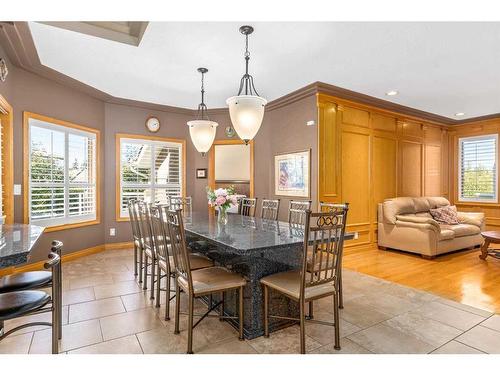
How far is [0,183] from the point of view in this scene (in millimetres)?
3480

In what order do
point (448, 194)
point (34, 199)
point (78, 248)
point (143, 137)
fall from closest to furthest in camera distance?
point (34, 199) → point (78, 248) → point (143, 137) → point (448, 194)

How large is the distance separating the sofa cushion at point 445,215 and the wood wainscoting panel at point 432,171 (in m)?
0.75

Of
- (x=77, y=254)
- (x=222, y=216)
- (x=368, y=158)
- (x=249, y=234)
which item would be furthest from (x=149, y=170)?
(x=368, y=158)

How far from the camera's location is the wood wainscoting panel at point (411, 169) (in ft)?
19.6

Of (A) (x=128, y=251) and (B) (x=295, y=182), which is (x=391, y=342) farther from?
(A) (x=128, y=251)

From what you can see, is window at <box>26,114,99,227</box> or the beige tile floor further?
window at <box>26,114,99,227</box>

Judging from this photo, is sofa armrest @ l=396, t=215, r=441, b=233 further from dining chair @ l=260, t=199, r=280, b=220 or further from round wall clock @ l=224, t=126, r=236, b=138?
round wall clock @ l=224, t=126, r=236, b=138

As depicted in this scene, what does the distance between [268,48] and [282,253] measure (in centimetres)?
222

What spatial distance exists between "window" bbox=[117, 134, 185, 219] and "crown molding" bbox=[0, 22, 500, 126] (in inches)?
26.0

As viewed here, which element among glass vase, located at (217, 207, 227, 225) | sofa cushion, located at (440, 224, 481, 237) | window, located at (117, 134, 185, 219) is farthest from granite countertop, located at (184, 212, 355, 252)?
sofa cushion, located at (440, 224, 481, 237)

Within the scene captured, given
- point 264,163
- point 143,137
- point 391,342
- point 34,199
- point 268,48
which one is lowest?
point 391,342

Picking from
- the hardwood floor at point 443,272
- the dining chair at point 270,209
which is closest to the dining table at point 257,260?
the dining chair at point 270,209

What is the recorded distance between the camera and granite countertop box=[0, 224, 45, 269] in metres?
1.64
